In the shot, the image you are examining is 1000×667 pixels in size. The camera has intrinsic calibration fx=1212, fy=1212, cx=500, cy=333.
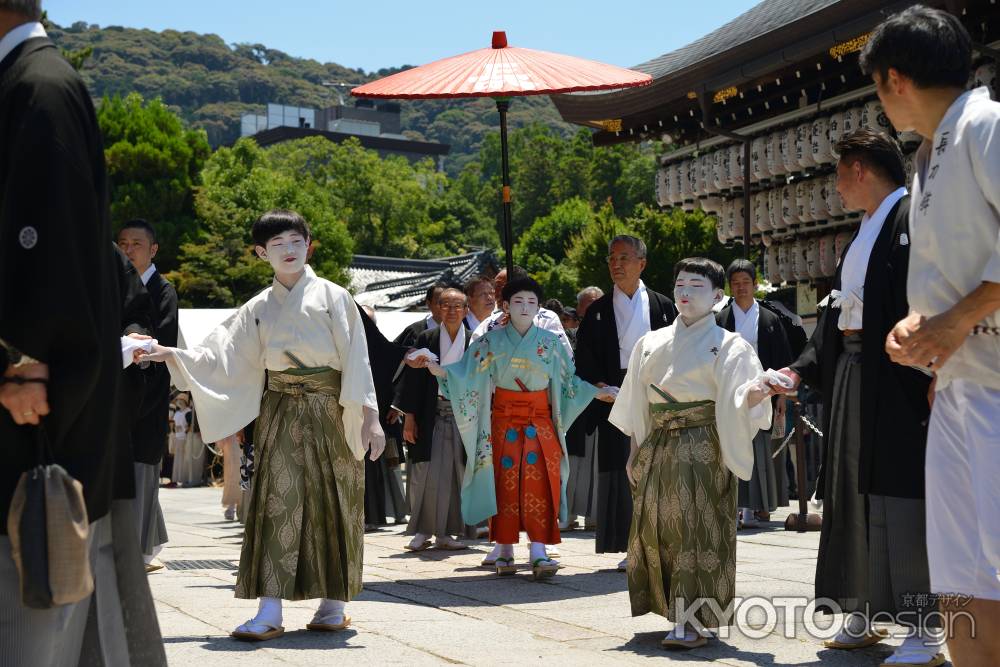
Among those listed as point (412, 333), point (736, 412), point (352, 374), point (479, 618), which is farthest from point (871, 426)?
point (412, 333)

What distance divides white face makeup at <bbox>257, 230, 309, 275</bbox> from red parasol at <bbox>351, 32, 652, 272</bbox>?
137cm

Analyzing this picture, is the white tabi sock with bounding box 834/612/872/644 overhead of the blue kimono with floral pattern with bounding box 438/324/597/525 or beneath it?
beneath

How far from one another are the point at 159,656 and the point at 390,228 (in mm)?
58702

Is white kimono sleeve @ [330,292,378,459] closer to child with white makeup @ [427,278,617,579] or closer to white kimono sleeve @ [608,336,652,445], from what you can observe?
white kimono sleeve @ [608,336,652,445]

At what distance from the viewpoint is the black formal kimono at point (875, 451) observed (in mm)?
4277

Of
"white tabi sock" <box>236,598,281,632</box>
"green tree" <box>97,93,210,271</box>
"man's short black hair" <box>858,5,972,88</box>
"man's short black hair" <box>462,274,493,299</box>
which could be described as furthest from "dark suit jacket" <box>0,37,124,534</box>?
"green tree" <box>97,93,210,271</box>

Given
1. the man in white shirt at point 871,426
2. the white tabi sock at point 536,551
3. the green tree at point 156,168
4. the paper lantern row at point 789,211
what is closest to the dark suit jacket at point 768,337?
the white tabi sock at point 536,551

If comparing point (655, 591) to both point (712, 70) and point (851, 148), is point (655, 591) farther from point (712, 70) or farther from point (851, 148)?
point (712, 70)

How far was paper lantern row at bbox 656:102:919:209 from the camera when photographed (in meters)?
11.5

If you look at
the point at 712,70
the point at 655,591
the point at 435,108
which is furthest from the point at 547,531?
the point at 435,108

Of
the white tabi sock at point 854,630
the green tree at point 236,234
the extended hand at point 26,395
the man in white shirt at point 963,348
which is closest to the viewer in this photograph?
the extended hand at point 26,395

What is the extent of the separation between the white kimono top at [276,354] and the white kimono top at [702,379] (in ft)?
3.93

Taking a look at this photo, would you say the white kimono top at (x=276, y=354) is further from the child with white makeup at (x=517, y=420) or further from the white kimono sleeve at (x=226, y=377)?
the child with white makeup at (x=517, y=420)

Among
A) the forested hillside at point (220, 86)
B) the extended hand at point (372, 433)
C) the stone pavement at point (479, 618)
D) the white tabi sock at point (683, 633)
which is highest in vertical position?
the forested hillside at point (220, 86)
